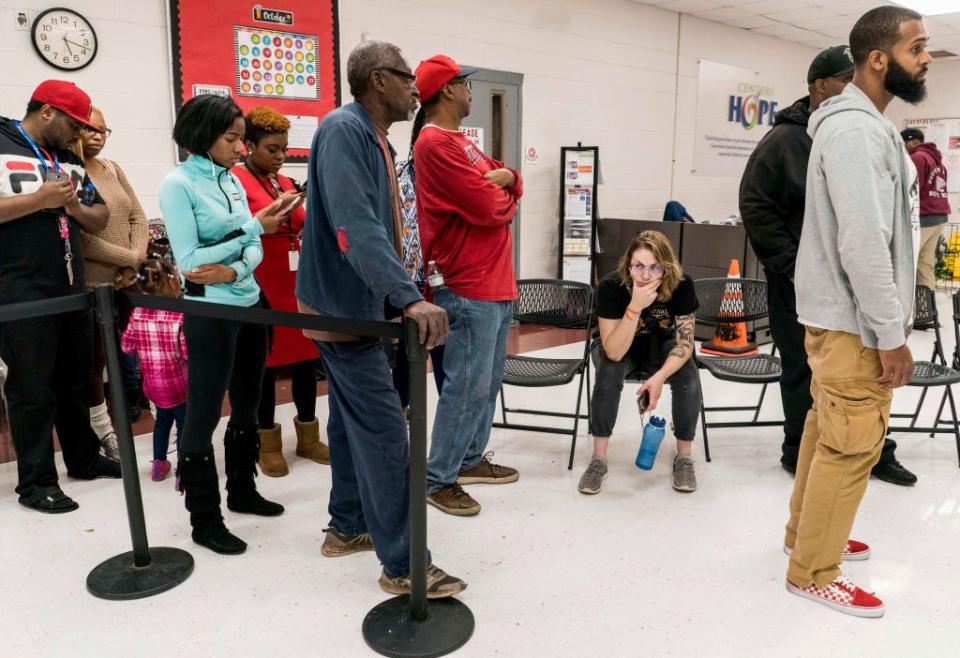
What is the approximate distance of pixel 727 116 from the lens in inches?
323

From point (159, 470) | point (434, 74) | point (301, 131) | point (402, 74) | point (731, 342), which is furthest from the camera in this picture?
point (731, 342)

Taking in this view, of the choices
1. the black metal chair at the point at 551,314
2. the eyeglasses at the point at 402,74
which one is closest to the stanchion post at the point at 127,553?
the eyeglasses at the point at 402,74

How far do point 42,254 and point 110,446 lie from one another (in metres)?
0.92

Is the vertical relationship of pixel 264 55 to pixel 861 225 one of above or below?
above

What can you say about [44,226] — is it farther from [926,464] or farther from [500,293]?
[926,464]

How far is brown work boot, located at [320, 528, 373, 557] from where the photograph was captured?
7.88 feet

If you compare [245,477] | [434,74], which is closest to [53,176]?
[245,477]

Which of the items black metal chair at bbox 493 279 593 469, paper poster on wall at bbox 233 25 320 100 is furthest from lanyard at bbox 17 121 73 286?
paper poster on wall at bbox 233 25 320 100

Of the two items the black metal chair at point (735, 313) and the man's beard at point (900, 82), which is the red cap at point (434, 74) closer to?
the man's beard at point (900, 82)

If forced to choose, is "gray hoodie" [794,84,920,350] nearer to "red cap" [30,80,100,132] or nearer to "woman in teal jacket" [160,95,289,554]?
"woman in teal jacket" [160,95,289,554]

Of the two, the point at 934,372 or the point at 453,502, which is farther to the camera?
the point at 934,372

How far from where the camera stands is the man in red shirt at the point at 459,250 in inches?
97.7

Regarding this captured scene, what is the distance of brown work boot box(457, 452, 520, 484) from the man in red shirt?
8.6 inches

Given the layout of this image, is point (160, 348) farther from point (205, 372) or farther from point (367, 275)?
point (367, 275)
